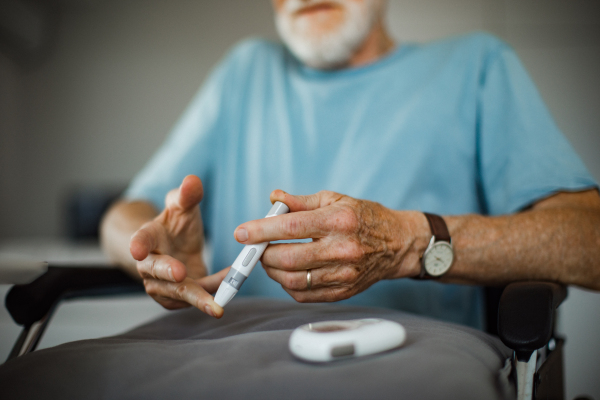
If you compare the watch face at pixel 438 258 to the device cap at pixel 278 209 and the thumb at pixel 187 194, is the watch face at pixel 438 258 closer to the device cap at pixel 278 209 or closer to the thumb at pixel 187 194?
the device cap at pixel 278 209

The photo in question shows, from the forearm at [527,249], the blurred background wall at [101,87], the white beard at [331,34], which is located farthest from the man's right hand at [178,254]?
the blurred background wall at [101,87]

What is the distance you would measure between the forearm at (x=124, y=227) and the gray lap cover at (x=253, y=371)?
338 millimetres

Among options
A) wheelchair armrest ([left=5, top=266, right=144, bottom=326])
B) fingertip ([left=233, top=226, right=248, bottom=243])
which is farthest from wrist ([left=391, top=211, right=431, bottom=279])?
wheelchair armrest ([left=5, top=266, right=144, bottom=326])

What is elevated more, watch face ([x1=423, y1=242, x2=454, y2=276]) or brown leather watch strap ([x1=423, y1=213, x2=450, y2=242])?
brown leather watch strap ([x1=423, y1=213, x2=450, y2=242])

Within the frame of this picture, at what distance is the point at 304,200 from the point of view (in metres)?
0.48

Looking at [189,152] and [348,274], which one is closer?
[348,274]

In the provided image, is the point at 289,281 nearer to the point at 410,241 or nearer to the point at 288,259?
the point at 288,259

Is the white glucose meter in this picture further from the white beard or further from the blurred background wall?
the blurred background wall

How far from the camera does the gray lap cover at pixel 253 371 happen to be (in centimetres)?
30

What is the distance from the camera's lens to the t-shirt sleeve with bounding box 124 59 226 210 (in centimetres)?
97

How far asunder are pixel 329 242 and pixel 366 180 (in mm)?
400

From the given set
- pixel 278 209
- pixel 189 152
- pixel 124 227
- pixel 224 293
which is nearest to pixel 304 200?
pixel 278 209

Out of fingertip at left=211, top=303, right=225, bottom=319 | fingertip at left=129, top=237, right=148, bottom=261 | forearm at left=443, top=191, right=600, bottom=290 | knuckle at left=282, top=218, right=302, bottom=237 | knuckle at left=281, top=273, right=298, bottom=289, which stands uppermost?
knuckle at left=282, top=218, right=302, bottom=237

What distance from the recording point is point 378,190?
0.84m
